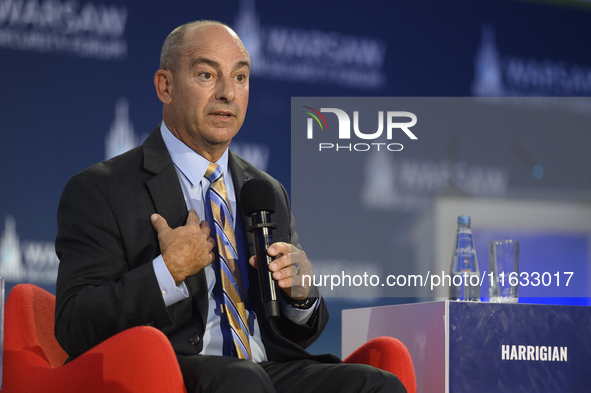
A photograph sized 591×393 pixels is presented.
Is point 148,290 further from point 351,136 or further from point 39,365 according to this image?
point 351,136

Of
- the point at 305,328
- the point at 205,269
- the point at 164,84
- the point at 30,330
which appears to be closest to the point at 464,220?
the point at 305,328

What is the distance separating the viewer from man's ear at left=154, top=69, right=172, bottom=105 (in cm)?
181

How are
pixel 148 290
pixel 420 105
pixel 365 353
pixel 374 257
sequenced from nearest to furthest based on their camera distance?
pixel 148 290
pixel 365 353
pixel 374 257
pixel 420 105

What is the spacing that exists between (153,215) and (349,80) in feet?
8.24

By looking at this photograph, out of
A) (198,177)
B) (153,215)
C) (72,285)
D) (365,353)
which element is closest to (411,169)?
(365,353)

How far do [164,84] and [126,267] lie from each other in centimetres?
57

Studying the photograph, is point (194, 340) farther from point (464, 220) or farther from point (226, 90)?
point (464, 220)

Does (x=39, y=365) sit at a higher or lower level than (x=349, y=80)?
lower

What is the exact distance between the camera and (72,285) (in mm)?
1450

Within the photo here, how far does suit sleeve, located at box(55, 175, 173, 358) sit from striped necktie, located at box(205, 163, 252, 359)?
18 cm

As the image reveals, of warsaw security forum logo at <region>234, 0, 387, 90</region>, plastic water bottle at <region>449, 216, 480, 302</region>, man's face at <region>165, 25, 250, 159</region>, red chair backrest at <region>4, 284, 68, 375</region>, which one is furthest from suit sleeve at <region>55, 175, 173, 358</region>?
warsaw security forum logo at <region>234, 0, 387, 90</region>

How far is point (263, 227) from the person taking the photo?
1.47 metres

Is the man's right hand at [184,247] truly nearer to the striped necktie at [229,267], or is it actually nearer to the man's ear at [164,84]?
the striped necktie at [229,267]

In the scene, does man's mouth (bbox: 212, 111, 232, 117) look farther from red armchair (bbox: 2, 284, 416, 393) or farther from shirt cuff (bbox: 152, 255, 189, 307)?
red armchair (bbox: 2, 284, 416, 393)
